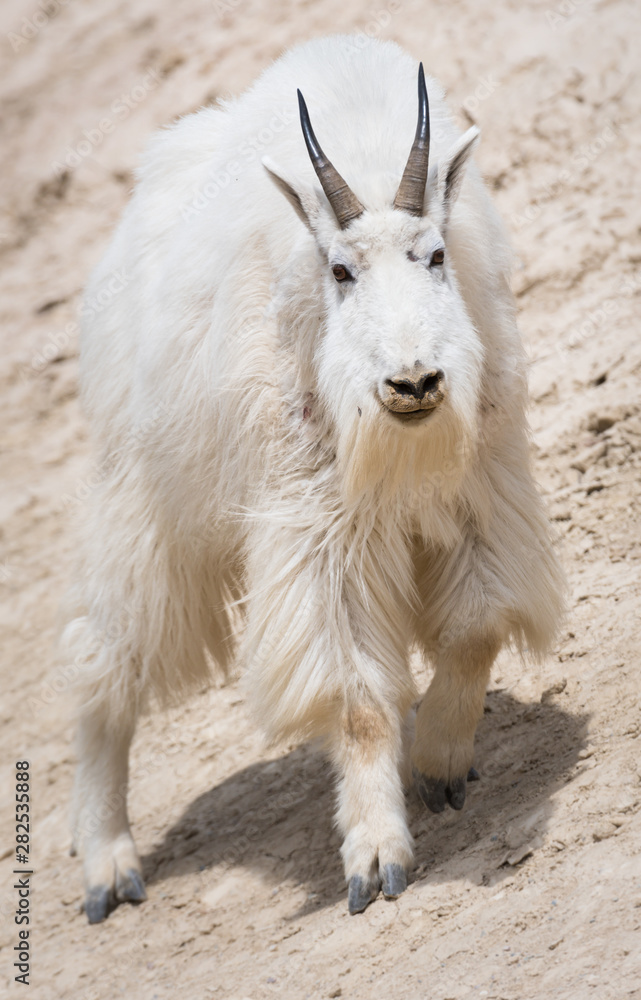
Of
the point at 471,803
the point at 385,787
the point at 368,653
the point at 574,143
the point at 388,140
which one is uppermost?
the point at 388,140

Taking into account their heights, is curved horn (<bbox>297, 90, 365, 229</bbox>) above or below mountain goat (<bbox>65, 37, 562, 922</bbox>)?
above

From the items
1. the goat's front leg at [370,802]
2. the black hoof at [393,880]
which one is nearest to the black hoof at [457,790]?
the goat's front leg at [370,802]

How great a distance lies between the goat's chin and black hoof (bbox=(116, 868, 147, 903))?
7.48ft

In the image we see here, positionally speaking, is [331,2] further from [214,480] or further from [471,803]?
[471,803]

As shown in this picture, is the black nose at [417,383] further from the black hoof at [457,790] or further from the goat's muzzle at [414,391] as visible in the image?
the black hoof at [457,790]

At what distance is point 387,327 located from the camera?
3291 millimetres

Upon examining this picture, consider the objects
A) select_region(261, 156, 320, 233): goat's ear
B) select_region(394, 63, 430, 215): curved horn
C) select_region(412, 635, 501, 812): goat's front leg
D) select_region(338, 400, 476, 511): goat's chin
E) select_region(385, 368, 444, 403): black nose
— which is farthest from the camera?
select_region(412, 635, 501, 812): goat's front leg

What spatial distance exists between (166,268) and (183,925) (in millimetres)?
2637

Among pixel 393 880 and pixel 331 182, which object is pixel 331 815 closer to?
pixel 393 880

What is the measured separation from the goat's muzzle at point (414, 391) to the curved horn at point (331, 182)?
622 millimetres

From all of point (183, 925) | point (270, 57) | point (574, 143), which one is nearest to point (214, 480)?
point (183, 925)

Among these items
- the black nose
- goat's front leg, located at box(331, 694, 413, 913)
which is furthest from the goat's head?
goat's front leg, located at box(331, 694, 413, 913)

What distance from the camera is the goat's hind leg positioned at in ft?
16.4

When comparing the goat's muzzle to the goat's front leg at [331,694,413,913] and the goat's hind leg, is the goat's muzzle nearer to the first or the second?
the goat's front leg at [331,694,413,913]
